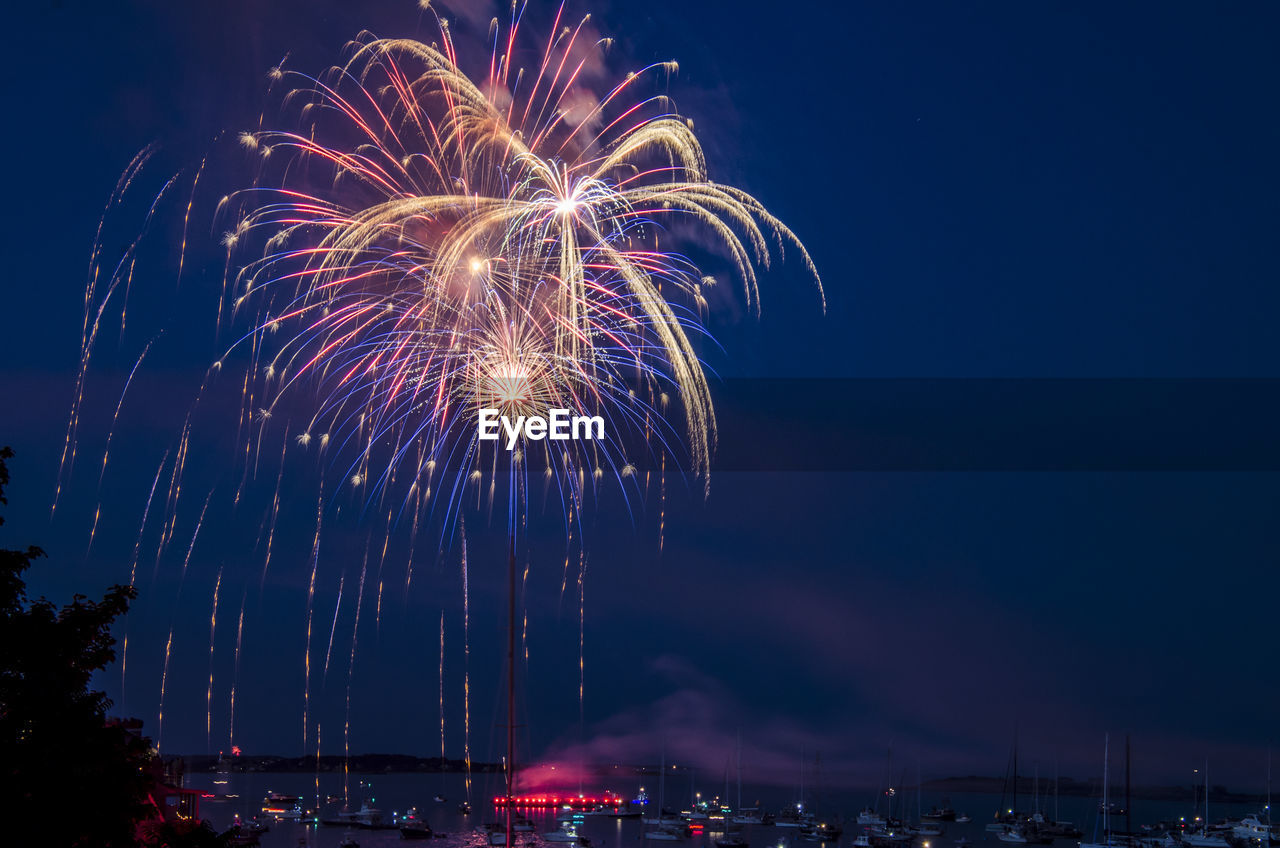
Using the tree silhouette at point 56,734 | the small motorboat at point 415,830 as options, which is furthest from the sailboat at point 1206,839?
the tree silhouette at point 56,734

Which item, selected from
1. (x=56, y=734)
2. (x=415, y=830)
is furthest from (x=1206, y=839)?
(x=56, y=734)

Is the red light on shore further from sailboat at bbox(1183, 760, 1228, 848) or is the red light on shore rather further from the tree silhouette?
the tree silhouette

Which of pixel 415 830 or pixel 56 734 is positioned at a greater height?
pixel 56 734

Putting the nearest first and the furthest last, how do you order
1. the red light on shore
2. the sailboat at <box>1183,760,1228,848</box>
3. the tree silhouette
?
the tree silhouette
the sailboat at <box>1183,760,1228,848</box>
the red light on shore

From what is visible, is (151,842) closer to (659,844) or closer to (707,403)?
(707,403)

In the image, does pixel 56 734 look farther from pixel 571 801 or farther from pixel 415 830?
pixel 571 801

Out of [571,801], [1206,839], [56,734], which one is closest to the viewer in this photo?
[56,734]

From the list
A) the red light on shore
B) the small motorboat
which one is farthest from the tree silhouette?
the red light on shore

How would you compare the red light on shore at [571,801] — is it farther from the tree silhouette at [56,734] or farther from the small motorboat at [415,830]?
the tree silhouette at [56,734]
